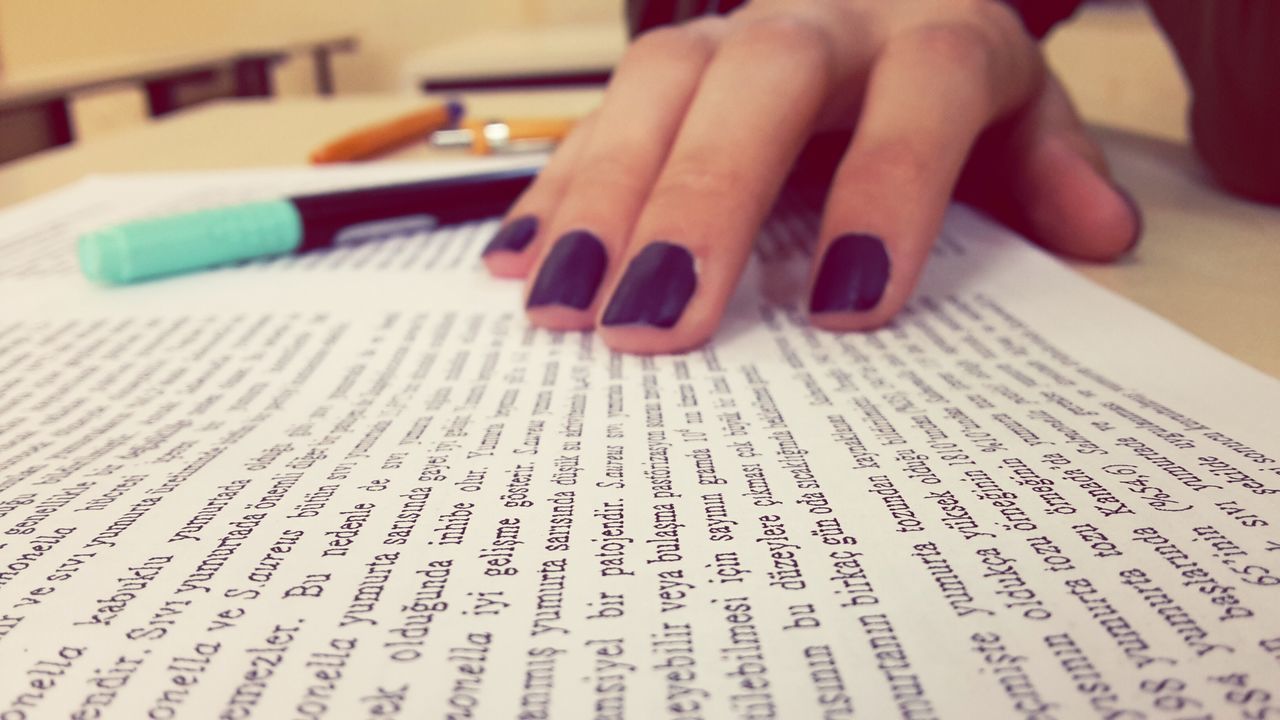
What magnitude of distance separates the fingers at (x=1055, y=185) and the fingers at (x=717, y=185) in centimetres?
11

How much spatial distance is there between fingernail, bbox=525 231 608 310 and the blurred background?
589 mm

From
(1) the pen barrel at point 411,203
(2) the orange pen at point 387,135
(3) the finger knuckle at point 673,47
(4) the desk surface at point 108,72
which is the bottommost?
(1) the pen barrel at point 411,203

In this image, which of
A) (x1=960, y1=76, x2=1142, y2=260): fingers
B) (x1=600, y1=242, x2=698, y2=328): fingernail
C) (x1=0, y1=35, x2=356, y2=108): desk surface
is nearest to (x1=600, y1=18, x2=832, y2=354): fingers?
(x1=600, y1=242, x2=698, y2=328): fingernail

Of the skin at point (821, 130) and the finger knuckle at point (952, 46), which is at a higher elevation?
the finger knuckle at point (952, 46)

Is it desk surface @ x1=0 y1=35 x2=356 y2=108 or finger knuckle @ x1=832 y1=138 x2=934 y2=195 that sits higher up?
desk surface @ x1=0 y1=35 x2=356 y2=108

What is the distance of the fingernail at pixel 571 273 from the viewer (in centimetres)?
35

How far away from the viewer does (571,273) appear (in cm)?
35

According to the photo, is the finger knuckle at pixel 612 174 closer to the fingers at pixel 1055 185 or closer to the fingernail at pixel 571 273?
the fingernail at pixel 571 273

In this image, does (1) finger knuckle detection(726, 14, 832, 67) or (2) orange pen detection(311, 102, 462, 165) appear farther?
(2) orange pen detection(311, 102, 462, 165)

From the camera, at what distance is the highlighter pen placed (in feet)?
1.43

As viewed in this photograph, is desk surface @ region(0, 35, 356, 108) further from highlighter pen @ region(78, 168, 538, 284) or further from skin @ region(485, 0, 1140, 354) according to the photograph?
skin @ region(485, 0, 1140, 354)

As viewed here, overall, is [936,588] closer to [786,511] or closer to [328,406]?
[786,511]

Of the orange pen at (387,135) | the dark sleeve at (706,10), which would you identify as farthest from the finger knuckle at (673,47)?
the orange pen at (387,135)

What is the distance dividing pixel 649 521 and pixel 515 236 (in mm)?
244
